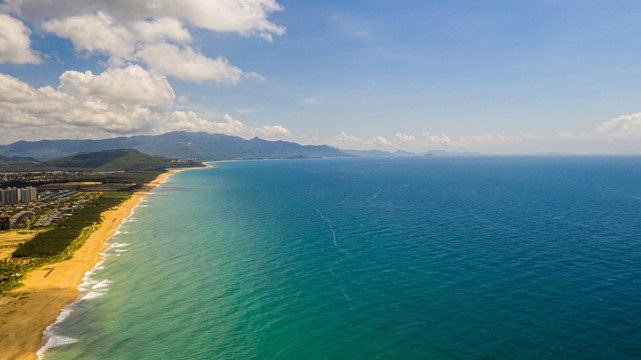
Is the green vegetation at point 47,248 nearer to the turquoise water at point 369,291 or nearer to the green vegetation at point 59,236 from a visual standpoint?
the green vegetation at point 59,236

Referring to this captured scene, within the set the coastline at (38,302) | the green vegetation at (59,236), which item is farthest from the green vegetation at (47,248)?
the coastline at (38,302)

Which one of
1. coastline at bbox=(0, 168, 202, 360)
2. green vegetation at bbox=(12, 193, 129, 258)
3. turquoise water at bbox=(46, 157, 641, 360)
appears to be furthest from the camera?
green vegetation at bbox=(12, 193, 129, 258)

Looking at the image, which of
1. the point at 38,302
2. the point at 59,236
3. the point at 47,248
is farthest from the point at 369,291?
the point at 59,236

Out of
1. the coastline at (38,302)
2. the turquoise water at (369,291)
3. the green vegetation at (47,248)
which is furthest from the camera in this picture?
the green vegetation at (47,248)

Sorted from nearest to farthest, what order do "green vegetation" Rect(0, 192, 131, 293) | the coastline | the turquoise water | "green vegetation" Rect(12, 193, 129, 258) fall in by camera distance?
the turquoise water < the coastline < "green vegetation" Rect(0, 192, 131, 293) < "green vegetation" Rect(12, 193, 129, 258)

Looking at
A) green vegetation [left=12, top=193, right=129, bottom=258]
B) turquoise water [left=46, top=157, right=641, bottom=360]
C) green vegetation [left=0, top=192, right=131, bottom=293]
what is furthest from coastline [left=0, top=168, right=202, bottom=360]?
green vegetation [left=12, top=193, right=129, bottom=258]

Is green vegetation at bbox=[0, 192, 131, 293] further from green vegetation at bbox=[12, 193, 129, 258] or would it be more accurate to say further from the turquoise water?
the turquoise water

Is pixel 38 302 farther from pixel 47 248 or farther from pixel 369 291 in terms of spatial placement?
pixel 369 291
